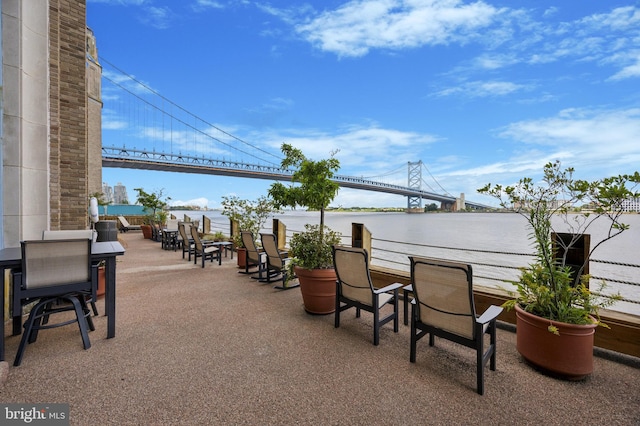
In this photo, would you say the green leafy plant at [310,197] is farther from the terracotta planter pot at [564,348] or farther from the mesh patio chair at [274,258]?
the terracotta planter pot at [564,348]

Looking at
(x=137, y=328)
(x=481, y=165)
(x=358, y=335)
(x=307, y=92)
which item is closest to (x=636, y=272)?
(x=358, y=335)

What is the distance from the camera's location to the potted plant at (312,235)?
127 inches

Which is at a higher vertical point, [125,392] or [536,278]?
[536,278]

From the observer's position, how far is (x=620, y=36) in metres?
6.16

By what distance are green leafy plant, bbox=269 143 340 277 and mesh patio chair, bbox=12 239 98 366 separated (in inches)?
77.4

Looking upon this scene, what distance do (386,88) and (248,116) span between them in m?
14.5

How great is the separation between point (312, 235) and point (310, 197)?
467 millimetres

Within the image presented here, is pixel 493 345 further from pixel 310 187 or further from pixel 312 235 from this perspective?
pixel 310 187

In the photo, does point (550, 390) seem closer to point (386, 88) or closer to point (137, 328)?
point (137, 328)

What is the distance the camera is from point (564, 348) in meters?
1.98

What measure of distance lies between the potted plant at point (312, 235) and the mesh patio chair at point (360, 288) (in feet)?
1.07

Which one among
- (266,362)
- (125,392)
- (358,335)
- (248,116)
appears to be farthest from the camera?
(248,116)

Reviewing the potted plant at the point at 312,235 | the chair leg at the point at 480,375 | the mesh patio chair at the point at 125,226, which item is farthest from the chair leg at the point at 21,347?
the mesh patio chair at the point at 125,226

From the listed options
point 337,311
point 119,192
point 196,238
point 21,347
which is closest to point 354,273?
point 337,311
